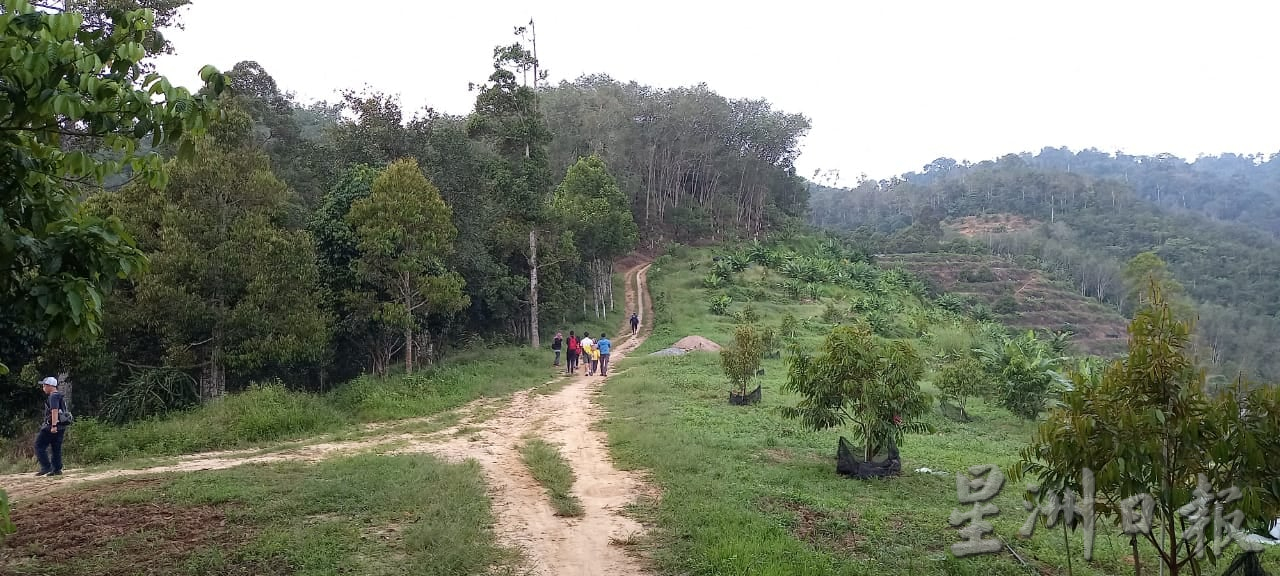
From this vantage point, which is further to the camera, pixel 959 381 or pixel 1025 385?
pixel 959 381

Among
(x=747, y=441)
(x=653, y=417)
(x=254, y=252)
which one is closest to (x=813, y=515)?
(x=747, y=441)

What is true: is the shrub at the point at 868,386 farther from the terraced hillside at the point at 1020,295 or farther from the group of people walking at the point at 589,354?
the terraced hillside at the point at 1020,295

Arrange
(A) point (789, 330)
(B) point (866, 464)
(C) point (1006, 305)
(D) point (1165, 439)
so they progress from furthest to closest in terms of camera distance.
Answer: (C) point (1006, 305) → (A) point (789, 330) → (B) point (866, 464) → (D) point (1165, 439)

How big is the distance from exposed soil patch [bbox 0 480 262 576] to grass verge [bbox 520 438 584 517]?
3.35m

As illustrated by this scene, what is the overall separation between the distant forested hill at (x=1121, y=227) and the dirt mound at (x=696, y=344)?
28.7 meters

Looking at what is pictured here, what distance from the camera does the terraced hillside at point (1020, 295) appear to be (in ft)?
191

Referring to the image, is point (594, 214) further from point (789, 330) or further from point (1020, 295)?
point (1020, 295)

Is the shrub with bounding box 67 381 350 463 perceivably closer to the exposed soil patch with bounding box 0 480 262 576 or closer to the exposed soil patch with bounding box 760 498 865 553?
the exposed soil patch with bounding box 0 480 262 576

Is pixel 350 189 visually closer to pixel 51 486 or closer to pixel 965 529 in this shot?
pixel 51 486

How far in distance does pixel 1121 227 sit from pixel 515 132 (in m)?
90.6

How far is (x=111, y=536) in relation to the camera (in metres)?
7.08

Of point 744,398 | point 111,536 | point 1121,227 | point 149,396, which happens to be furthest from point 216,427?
point 1121,227

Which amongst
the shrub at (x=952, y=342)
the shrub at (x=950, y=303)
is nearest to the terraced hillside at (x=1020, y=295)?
the shrub at (x=950, y=303)

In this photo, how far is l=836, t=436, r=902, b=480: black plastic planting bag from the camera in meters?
10.6
